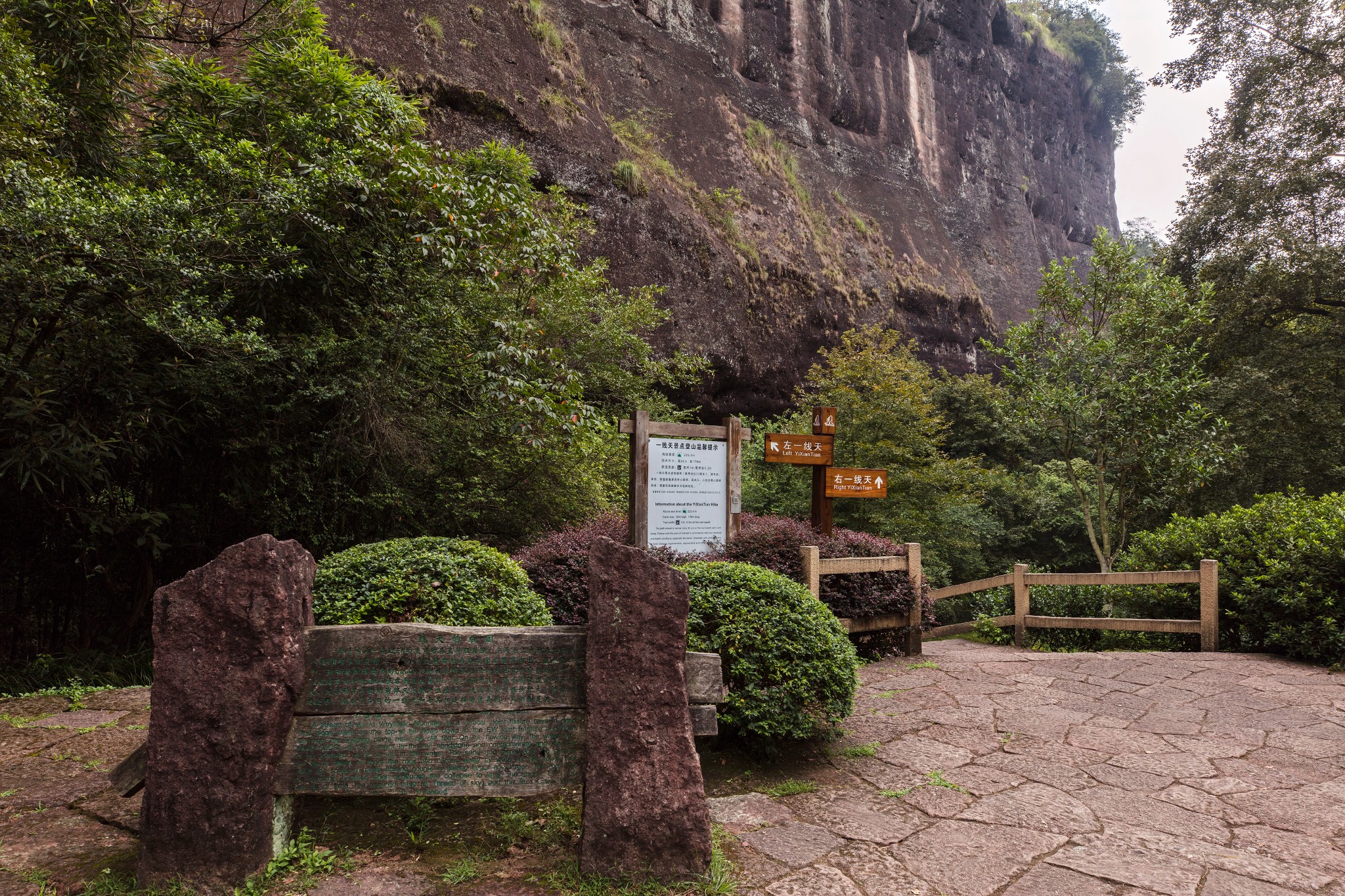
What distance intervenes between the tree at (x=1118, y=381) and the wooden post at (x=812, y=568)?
21.8 ft

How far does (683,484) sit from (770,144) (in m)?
16.6

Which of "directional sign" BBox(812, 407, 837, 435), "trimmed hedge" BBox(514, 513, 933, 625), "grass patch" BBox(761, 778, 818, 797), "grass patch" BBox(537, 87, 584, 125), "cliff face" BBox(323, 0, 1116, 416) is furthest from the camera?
"grass patch" BBox(537, 87, 584, 125)

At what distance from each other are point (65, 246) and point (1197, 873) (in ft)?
21.2

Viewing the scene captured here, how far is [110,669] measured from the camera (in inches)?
234

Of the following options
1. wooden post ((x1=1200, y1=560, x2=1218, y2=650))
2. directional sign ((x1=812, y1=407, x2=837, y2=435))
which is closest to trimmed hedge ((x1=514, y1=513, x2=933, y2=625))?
directional sign ((x1=812, y1=407, x2=837, y2=435))

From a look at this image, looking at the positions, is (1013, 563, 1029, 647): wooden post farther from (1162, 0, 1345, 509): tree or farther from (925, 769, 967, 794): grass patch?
(1162, 0, 1345, 509): tree

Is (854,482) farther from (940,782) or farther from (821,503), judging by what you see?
(940,782)

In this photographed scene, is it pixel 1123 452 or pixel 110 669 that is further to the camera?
pixel 1123 452

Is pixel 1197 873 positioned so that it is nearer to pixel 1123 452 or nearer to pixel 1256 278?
pixel 1123 452

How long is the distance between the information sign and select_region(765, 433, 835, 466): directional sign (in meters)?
0.87

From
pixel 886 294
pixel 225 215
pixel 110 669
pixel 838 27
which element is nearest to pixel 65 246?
pixel 225 215

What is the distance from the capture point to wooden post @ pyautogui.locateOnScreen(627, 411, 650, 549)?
6.29 metres

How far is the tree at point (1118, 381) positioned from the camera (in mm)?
10781

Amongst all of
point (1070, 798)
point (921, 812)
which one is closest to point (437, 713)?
point (921, 812)
